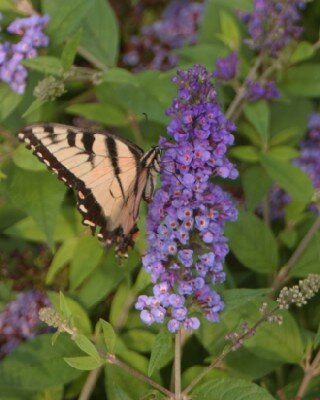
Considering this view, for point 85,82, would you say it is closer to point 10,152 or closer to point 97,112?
point 97,112

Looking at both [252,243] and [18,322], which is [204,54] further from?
[18,322]

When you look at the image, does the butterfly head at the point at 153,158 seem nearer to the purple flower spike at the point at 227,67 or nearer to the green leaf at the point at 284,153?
the purple flower spike at the point at 227,67

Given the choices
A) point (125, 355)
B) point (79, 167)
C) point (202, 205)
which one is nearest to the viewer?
point (202, 205)

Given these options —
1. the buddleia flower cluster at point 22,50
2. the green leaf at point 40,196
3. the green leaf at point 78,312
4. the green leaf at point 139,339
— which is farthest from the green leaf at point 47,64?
the green leaf at point 139,339

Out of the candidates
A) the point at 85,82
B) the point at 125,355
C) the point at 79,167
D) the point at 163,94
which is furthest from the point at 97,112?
the point at 125,355

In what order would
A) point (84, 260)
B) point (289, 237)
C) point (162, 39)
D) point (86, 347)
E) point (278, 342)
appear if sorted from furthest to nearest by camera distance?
point (162, 39) → point (289, 237) → point (84, 260) → point (278, 342) → point (86, 347)

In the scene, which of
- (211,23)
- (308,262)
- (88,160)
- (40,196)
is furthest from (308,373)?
(211,23)
